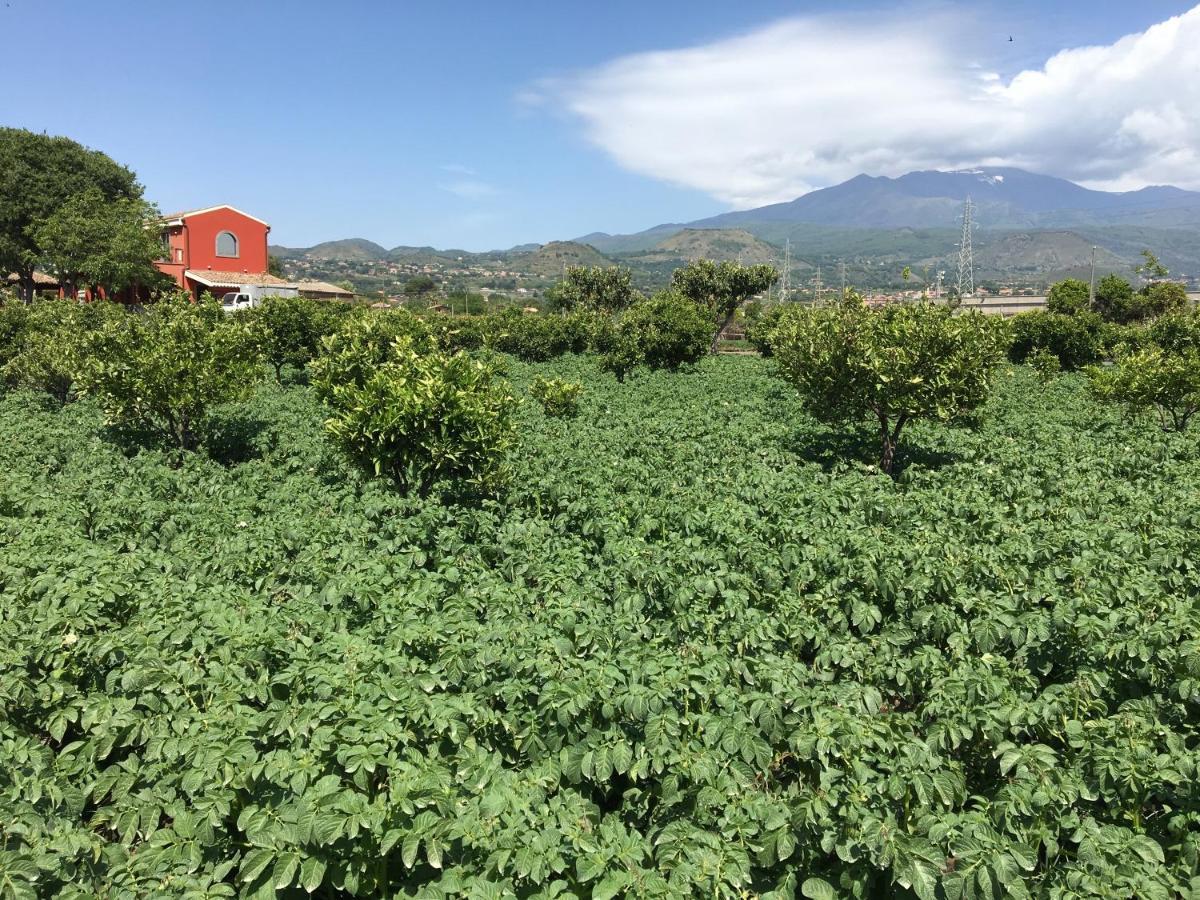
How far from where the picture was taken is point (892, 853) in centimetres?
Result: 335

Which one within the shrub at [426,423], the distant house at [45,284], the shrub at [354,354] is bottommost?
the shrub at [426,423]

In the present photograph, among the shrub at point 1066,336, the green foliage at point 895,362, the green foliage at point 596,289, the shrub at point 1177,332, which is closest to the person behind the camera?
the green foliage at point 895,362

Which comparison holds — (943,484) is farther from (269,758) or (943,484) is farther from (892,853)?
(269,758)

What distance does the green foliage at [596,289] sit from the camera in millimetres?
48938

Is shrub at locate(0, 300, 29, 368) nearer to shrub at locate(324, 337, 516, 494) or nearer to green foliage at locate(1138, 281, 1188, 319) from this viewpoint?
shrub at locate(324, 337, 516, 494)

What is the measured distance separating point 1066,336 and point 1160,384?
20.0 m

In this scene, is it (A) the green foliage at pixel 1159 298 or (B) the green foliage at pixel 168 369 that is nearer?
(B) the green foliage at pixel 168 369

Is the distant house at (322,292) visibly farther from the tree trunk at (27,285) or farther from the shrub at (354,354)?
the shrub at (354,354)

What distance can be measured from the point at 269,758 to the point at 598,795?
2.08 meters

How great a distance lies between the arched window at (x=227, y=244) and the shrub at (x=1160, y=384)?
2248 inches

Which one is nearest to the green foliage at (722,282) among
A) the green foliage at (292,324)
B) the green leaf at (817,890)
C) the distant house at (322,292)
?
the green foliage at (292,324)

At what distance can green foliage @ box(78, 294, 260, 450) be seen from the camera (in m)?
12.9

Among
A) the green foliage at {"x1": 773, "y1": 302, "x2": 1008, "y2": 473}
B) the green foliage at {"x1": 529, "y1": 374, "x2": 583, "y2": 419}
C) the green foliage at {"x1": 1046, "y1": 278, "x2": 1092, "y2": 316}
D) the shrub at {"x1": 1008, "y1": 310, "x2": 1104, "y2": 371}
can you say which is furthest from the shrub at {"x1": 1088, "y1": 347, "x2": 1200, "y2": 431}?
the green foliage at {"x1": 1046, "y1": 278, "x2": 1092, "y2": 316}

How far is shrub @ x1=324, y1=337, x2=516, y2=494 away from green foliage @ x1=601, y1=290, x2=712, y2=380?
1807 cm
